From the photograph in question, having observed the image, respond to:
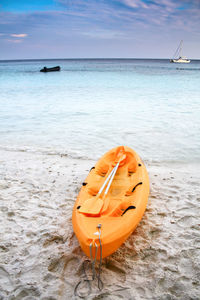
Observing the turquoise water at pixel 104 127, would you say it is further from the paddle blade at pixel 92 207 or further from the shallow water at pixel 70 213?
the paddle blade at pixel 92 207

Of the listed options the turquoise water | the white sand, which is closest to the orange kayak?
the white sand

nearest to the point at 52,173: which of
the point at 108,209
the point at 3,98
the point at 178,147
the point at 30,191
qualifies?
the point at 30,191

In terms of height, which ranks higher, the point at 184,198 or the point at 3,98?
the point at 3,98

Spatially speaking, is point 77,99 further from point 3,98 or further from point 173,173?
point 173,173

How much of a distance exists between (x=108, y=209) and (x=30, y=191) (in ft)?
Result: 5.39

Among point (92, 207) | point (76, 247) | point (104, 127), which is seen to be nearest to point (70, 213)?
point (76, 247)

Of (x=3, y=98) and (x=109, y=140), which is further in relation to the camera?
(x=3, y=98)

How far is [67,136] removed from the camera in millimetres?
7211

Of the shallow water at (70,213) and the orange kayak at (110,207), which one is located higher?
the orange kayak at (110,207)

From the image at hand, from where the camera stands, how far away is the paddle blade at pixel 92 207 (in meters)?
2.53

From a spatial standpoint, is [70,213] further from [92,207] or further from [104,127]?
[104,127]

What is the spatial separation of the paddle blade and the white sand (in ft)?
1.49

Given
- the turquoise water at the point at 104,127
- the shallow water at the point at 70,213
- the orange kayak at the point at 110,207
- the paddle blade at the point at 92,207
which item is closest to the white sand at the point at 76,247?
the shallow water at the point at 70,213

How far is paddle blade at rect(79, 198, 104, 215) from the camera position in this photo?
8.31 feet
